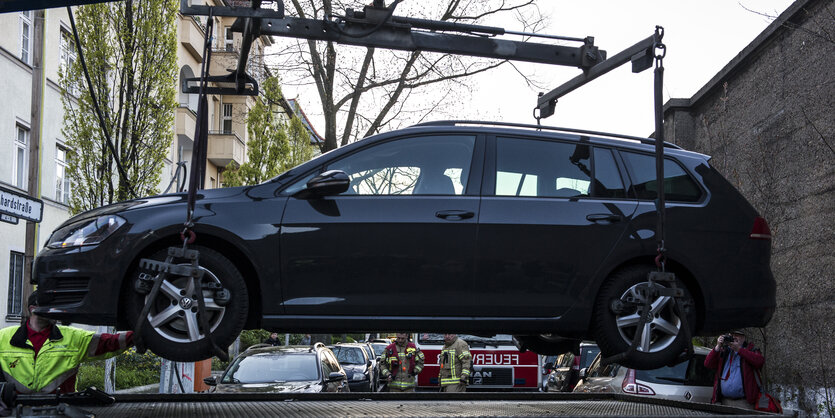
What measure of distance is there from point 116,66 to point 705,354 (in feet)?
45.9

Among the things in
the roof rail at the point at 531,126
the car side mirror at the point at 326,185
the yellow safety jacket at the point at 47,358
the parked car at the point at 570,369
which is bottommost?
the parked car at the point at 570,369

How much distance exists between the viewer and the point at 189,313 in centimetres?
520

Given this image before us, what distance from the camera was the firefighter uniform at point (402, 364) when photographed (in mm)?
15359

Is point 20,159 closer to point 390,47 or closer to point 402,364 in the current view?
point 402,364

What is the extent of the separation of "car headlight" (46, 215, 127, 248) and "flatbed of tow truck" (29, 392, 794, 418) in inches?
37.5

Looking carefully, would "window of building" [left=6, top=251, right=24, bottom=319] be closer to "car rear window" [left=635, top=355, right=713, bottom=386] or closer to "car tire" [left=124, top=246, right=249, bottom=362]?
"car rear window" [left=635, top=355, right=713, bottom=386]

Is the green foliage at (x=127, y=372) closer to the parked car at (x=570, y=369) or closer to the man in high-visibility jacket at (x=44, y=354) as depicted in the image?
the parked car at (x=570, y=369)

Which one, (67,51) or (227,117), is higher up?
(227,117)

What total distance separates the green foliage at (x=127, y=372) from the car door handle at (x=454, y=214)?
12.5m

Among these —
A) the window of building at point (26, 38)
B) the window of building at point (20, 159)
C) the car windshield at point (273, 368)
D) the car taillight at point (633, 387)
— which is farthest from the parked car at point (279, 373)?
the window of building at point (26, 38)

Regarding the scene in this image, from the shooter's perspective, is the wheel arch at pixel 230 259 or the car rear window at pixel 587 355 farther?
the car rear window at pixel 587 355

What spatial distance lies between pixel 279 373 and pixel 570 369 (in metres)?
A: 6.92

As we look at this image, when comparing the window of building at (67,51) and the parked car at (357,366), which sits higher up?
the window of building at (67,51)

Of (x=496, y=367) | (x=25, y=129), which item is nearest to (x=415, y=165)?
(x=496, y=367)
